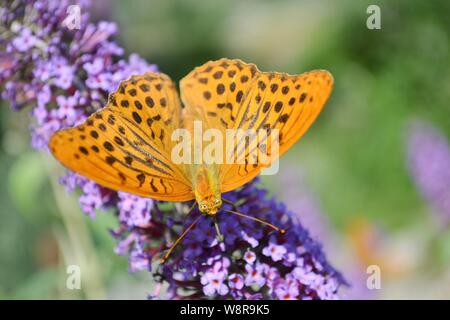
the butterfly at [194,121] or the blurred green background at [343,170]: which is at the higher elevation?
the blurred green background at [343,170]

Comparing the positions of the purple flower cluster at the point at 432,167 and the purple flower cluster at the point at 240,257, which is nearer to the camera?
the purple flower cluster at the point at 240,257

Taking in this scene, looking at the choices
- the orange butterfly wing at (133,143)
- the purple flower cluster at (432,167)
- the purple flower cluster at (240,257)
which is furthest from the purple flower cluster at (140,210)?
the purple flower cluster at (432,167)

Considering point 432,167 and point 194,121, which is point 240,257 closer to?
point 194,121

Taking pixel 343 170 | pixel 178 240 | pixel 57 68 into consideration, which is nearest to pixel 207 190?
pixel 178 240

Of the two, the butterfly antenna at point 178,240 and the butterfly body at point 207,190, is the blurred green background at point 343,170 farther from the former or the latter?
the butterfly body at point 207,190

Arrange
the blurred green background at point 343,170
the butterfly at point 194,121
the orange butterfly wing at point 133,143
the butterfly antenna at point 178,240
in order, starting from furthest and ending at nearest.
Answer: the blurred green background at point 343,170
the butterfly antenna at point 178,240
the butterfly at point 194,121
the orange butterfly wing at point 133,143

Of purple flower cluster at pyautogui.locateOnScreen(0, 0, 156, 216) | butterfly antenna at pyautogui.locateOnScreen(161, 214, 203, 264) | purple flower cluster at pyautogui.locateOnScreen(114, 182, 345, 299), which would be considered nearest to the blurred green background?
purple flower cluster at pyautogui.locateOnScreen(0, 0, 156, 216)

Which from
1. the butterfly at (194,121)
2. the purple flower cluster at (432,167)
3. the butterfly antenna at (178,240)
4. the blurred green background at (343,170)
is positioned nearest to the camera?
the butterfly at (194,121)
